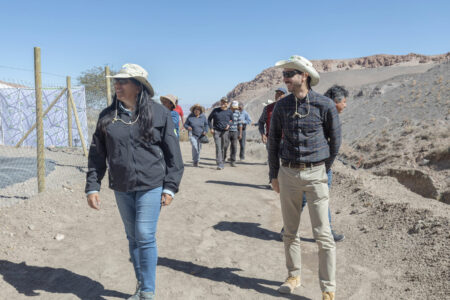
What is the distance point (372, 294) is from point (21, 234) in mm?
3989

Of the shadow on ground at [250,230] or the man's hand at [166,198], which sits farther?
the shadow on ground at [250,230]

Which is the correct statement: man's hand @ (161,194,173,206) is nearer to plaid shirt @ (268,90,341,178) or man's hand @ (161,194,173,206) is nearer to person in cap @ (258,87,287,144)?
plaid shirt @ (268,90,341,178)

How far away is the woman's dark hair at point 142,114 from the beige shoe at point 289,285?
1.76m

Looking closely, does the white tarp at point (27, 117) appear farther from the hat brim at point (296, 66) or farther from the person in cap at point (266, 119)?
the hat brim at point (296, 66)

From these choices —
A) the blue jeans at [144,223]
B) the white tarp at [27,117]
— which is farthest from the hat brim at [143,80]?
the white tarp at [27,117]

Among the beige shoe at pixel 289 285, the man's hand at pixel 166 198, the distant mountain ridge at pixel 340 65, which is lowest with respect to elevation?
the beige shoe at pixel 289 285

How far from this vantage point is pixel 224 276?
12.3 feet

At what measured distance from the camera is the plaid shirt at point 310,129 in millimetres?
2936

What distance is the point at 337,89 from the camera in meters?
4.03

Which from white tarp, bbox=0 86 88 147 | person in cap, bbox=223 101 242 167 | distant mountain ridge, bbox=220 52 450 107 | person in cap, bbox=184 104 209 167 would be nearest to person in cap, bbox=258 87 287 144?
person in cap, bbox=184 104 209 167

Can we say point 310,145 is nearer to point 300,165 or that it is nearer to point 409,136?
point 300,165

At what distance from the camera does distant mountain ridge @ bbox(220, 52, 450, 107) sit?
→ 108 m

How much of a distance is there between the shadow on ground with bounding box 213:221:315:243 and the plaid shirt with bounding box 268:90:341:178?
207 cm

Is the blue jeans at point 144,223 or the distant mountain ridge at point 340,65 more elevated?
the distant mountain ridge at point 340,65
